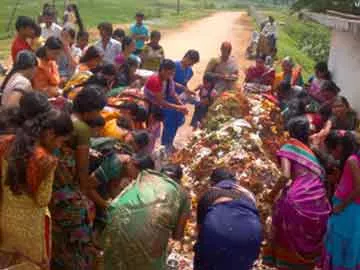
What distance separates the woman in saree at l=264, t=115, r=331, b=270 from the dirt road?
10.6m

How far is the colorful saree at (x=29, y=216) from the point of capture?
3.44 m

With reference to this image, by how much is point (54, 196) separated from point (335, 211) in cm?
239

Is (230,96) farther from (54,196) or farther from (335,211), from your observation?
(54,196)

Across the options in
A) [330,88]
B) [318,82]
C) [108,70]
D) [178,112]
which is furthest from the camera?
[178,112]

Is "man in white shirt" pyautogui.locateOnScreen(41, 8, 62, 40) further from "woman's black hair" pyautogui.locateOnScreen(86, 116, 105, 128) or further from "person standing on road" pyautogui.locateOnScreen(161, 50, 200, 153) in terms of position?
"woman's black hair" pyautogui.locateOnScreen(86, 116, 105, 128)

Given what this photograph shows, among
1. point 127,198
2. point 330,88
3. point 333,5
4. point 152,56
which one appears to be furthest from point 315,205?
point 333,5

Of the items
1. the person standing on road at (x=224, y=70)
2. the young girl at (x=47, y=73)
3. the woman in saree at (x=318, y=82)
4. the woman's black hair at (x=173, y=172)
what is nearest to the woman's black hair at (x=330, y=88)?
the woman in saree at (x=318, y=82)

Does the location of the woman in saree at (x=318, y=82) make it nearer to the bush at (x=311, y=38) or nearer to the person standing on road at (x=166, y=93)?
the person standing on road at (x=166, y=93)

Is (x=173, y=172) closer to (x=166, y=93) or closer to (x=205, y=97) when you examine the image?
(x=166, y=93)

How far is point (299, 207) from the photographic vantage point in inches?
186

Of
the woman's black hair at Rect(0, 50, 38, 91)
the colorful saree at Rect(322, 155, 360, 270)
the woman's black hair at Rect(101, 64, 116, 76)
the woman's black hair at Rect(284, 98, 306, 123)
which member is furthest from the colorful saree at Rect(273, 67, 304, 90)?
the woman's black hair at Rect(0, 50, 38, 91)

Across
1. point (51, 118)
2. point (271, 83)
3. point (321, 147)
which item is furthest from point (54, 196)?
point (271, 83)

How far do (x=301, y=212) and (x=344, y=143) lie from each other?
0.76 m

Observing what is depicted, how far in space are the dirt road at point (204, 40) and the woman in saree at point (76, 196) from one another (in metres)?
11.2
